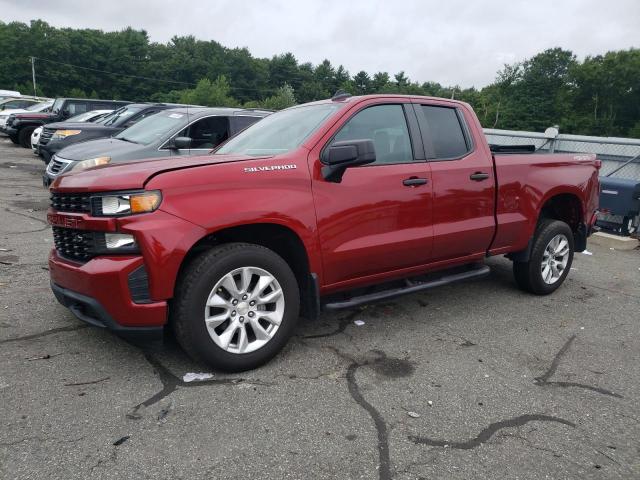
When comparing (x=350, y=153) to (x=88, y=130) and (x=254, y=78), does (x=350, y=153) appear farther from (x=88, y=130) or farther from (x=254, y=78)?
(x=254, y=78)

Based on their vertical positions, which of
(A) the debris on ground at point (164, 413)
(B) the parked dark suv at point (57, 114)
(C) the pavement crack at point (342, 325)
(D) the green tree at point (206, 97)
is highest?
(D) the green tree at point (206, 97)

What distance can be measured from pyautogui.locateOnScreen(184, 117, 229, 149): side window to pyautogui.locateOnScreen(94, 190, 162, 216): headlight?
4823 mm

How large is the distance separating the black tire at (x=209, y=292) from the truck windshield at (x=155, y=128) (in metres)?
4.93

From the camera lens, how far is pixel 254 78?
10306 cm

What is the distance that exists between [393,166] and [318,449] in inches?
87.9

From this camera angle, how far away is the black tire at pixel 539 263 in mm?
5188

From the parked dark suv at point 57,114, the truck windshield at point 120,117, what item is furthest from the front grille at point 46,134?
the parked dark suv at point 57,114

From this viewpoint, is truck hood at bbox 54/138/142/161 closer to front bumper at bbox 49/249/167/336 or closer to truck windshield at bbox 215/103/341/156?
truck windshield at bbox 215/103/341/156

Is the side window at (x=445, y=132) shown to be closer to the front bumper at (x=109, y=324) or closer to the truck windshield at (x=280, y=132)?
the truck windshield at (x=280, y=132)

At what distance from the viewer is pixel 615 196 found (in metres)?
8.63

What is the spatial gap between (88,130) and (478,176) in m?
9.32

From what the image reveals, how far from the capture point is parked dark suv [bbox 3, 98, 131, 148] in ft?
57.8

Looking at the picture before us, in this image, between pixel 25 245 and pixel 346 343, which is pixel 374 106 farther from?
pixel 25 245

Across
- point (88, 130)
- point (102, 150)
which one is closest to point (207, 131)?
point (102, 150)
